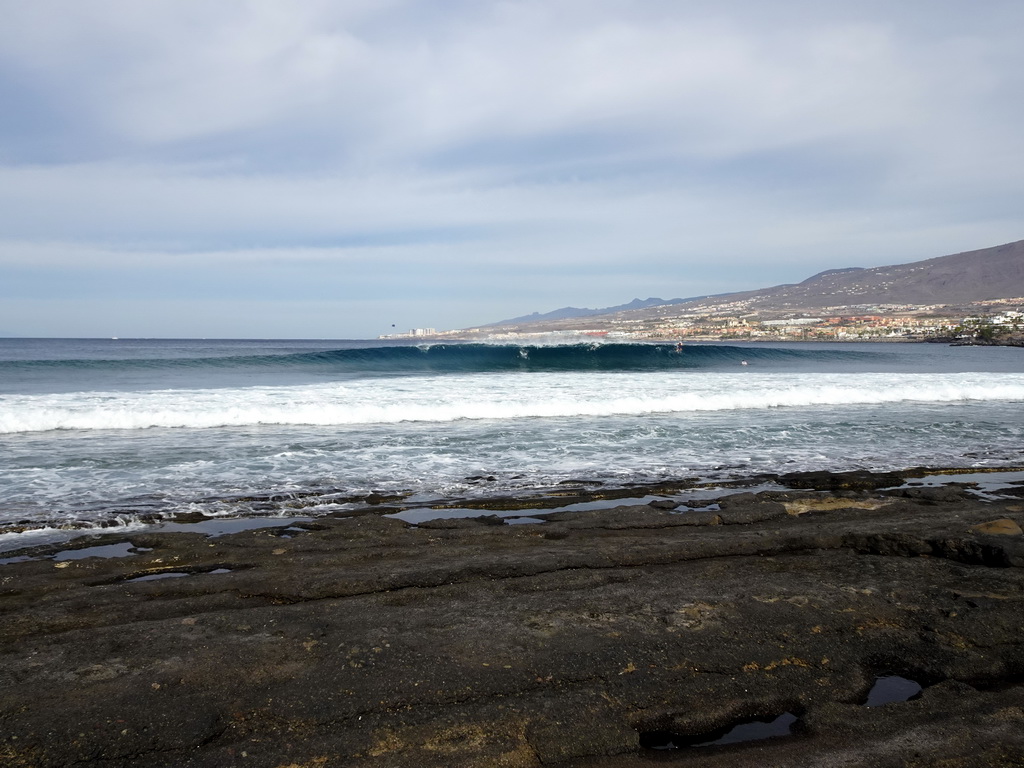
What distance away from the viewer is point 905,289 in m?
170

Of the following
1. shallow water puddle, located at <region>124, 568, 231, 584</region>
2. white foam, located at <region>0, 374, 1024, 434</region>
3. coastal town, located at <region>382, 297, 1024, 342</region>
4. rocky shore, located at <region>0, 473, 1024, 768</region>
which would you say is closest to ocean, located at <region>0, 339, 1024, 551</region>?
white foam, located at <region>0, 374, 1024, 434</region>

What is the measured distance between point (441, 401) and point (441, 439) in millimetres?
4694

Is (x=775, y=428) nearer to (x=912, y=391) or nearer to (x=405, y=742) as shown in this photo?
(x=912, y=391)

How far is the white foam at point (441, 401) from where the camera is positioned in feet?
Result: 43.7

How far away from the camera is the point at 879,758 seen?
8.12 ft

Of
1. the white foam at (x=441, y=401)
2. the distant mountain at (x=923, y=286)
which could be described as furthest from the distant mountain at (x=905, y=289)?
the white foam at (x=441, y=401)

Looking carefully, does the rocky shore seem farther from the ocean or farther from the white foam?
the white foam

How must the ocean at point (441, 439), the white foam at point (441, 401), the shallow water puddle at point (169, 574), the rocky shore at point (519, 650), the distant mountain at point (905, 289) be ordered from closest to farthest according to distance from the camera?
the rocky shore at point (519, 650)
the shallow water puddle at point (169, 574)
the ocean at point (441, 439)
the white foam at point (441, 401)
the distant mountain at point (905, 289)

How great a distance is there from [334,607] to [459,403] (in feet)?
38.5

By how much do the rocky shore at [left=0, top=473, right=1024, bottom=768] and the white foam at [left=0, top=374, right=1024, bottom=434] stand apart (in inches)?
337

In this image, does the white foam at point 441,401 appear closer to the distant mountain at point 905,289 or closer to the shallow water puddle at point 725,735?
the shallow water puddle at point 725,735

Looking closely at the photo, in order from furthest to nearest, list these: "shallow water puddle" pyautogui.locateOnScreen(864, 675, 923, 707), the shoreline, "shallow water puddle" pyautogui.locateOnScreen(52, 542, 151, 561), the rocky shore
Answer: the shoreline
"shallow water puddle" pyautogui.locateOnScreen(52, 542, 151, 561)
"shallow water puddle" pyautogui.locateOnScreen(864, 675, 923, 707)
the rocky shore

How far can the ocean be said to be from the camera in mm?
7461

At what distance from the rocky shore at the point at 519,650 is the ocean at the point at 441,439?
2075 mm
